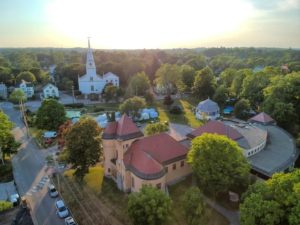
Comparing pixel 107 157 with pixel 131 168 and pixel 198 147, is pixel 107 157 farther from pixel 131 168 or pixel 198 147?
pixel 198 147

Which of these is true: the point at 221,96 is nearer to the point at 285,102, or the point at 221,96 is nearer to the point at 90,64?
the point at 285,102

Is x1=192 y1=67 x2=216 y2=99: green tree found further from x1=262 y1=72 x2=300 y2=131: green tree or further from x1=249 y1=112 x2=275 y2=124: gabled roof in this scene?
x1=249 y1=112 x2=275 y2=124: gabled roof

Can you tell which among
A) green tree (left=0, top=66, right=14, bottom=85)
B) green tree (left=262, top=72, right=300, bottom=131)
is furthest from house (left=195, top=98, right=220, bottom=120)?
green tree (left=0, top=66, right=14, bottom=85)

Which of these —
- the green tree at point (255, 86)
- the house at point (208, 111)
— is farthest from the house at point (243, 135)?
the green tree at point (255, 86)

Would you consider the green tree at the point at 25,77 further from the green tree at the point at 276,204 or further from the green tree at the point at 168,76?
the green tree at the point at 276,204

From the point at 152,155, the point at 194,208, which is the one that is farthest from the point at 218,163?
the point at 152,155
